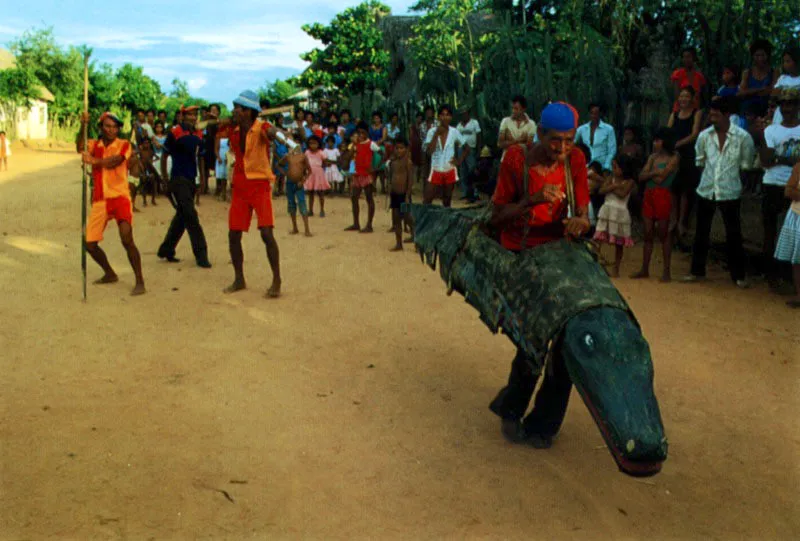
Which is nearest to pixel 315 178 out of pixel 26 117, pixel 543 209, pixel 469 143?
pixel 469 143

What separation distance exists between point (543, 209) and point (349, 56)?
100 ft

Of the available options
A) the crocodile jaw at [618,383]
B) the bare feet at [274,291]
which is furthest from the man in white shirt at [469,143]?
the crocodile jaw at [618,383]

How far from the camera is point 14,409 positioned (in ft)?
15.5

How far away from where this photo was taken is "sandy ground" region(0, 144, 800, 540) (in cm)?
353

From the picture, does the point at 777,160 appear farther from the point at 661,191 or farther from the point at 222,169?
the point at 222,169

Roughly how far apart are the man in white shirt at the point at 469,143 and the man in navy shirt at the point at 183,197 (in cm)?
605

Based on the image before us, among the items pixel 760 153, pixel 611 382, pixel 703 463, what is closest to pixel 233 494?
pixel 611 382

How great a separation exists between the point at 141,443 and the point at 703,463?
3.07 meters

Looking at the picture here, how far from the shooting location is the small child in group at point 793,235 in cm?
722

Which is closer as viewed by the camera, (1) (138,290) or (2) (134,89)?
(1) (138,290)

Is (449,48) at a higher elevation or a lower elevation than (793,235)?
higher

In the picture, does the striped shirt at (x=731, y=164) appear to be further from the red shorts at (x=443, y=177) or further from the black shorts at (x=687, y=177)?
the red shorts at (x=443, y=177)

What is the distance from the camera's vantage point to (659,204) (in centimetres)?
866

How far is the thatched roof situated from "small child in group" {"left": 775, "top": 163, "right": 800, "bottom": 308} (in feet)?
143
